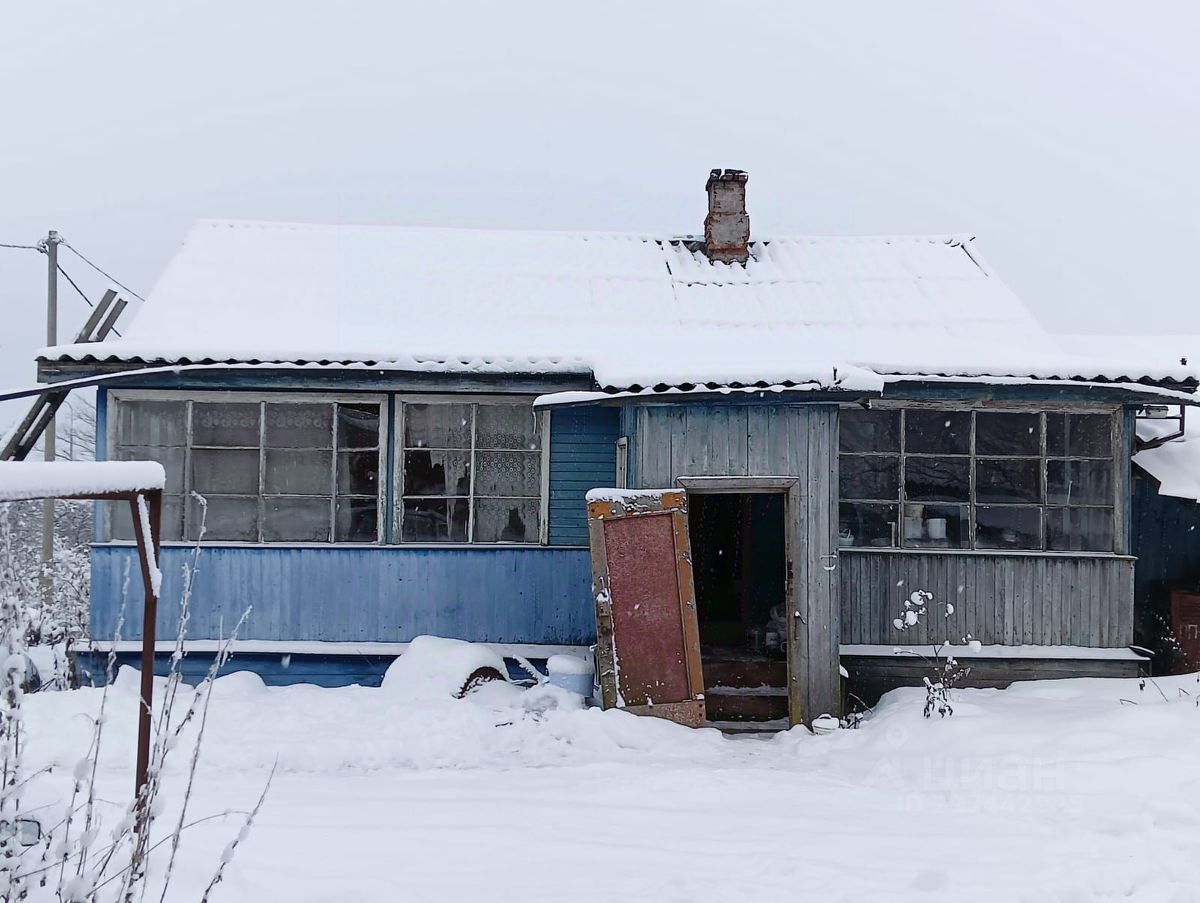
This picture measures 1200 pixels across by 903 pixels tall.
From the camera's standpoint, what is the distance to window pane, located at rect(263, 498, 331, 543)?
337 inches

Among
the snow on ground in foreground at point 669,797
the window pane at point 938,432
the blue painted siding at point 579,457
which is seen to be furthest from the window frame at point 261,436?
the window pane at point 938,432

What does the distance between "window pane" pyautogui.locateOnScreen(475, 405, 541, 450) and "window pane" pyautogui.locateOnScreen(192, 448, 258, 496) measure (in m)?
2.08

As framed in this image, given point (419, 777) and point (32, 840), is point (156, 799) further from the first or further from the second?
point (419, 777)

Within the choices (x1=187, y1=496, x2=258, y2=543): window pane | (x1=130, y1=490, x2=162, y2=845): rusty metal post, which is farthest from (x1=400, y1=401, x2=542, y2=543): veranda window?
(x1=130, y1=490, x2=162, y2=845): rusty metal post

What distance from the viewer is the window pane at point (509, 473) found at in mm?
8734

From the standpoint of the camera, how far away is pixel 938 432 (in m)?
8.71

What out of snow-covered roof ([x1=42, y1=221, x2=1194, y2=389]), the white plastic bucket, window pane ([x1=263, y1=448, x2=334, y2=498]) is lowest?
the white plastic bucket

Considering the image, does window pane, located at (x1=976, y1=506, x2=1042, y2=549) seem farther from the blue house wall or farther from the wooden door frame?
the blue house wall

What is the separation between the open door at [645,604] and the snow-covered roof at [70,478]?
180 inches

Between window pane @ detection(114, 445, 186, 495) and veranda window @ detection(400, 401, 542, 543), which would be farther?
veranda window @ detection(400, 401, 542, 543)

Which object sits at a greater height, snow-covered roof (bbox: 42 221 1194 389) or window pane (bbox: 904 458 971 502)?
snow-covered roof (bbox: 42 221 1194 389)

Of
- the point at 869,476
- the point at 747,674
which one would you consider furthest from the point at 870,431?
the point at 747,674

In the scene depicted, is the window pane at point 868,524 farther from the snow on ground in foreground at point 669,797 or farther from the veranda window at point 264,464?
the veranda window at point 264,464

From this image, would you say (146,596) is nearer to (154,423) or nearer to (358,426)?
(358,426)
